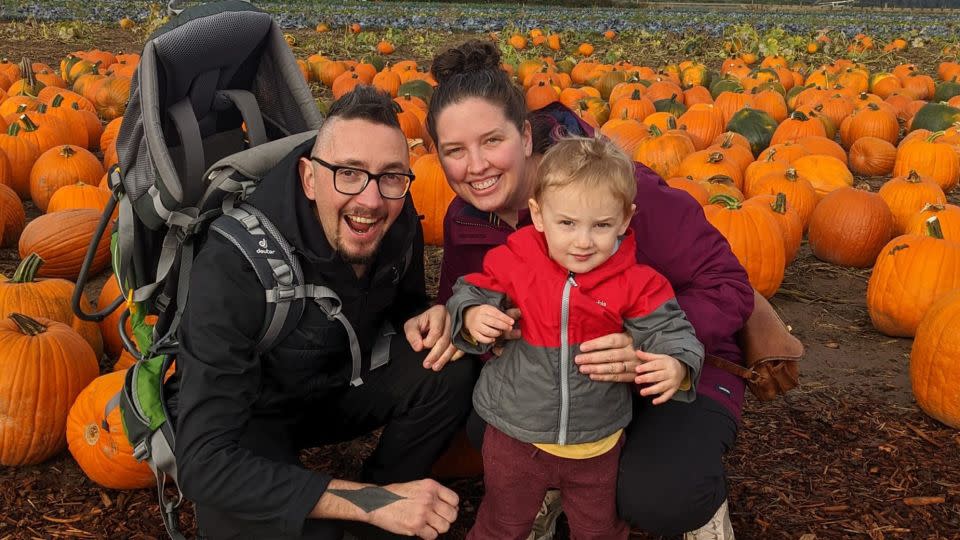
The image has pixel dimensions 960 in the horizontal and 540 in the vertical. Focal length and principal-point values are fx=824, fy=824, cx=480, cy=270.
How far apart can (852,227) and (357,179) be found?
4.02m

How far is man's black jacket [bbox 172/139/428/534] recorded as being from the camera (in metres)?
2.36

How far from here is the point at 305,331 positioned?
2627mm

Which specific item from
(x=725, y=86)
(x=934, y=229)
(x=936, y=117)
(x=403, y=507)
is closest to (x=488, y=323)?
(x=403, y=507)

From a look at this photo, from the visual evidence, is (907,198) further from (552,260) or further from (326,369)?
(326,369)

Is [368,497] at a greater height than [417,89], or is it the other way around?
[368,497]

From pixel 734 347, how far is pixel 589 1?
115ft

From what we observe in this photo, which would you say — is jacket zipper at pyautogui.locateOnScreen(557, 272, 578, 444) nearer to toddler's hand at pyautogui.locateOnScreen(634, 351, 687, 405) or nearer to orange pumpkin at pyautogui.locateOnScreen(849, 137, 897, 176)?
toddler's hand at pyautogui.locateOnScreen(634, 351, 687, 405)

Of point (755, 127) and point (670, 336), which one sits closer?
point (670, 336)

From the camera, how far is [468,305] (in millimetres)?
2500

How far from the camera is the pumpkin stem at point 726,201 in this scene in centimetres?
482

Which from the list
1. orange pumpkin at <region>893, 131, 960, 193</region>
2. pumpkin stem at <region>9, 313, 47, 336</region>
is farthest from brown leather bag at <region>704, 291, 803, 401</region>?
orange pumpkin at <region>893, 131, 960, 193</region>

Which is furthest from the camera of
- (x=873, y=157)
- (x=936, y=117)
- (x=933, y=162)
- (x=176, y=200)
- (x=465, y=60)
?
(x=936, y=117)

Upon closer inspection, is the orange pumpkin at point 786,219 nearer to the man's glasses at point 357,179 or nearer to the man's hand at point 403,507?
the man's glasses at point 357,179

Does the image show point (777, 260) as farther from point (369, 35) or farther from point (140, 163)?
point (369, 35)
